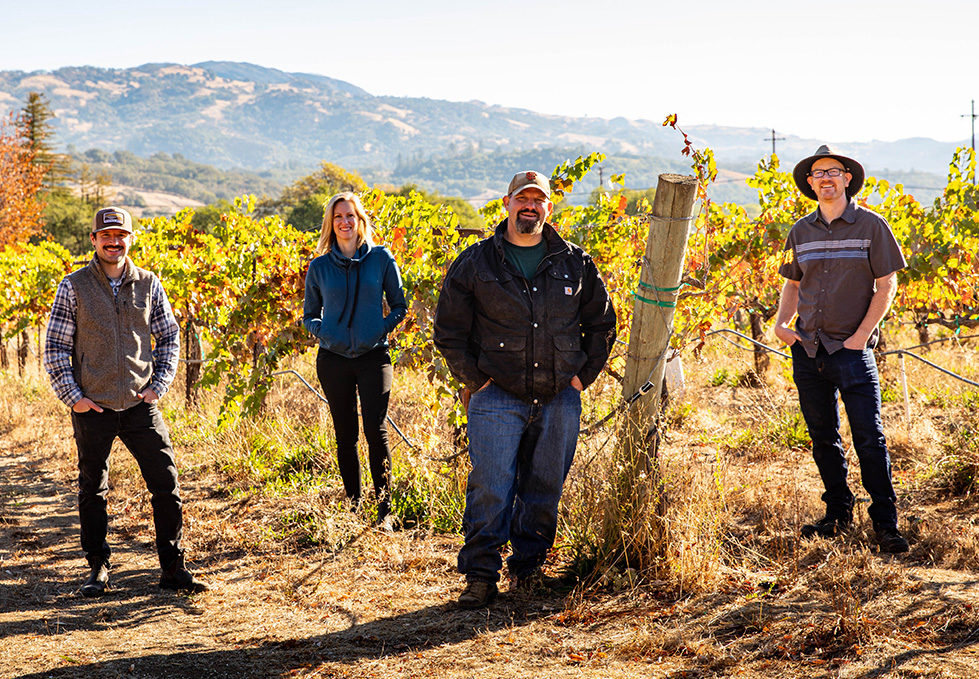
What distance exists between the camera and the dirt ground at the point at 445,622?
2.81 m

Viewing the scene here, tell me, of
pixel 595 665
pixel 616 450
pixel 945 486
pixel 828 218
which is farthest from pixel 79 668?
pixel 945 486

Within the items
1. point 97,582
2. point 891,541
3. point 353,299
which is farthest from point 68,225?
point 891,541

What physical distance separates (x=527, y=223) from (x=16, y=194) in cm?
4002

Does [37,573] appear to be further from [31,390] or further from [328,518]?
[31,390]

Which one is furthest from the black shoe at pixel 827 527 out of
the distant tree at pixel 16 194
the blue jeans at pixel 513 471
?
the distant tree at pixel 16 194

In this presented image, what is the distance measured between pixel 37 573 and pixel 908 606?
3.93 metres

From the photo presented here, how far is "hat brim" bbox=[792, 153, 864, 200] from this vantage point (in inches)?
149

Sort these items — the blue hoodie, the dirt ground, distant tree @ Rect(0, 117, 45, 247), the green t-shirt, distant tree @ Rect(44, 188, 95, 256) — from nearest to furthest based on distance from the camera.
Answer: the dirt ground → the green t-shirt → the blue hoodie → distant tree @ Rect(0, 117, 45, 247) → distant tree @ Rect(44, 188, 95, 256)

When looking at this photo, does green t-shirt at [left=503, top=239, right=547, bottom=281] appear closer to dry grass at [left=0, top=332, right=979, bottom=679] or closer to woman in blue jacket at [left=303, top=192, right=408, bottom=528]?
dry grass at [left=0, top=332, right=979, bottom=679]

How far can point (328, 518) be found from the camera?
4.33m

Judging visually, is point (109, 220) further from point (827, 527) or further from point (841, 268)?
point (827, 527)

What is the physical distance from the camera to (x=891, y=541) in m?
3.57

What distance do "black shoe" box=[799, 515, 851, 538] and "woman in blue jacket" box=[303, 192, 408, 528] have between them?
79.9 inches

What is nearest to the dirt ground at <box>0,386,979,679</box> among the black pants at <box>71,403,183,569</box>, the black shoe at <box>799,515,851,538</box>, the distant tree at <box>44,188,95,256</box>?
the black shoe at <box>799,515,851,538</box>
